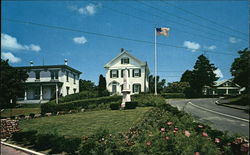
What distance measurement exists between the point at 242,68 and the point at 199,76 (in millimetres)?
560

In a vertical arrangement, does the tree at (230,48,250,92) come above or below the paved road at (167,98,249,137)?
above

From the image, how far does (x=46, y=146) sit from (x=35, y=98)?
17.2 metres

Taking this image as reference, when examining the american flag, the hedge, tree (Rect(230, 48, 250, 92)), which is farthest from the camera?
the hedge

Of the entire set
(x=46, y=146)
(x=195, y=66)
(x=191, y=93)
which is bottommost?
(x=46, y=146)

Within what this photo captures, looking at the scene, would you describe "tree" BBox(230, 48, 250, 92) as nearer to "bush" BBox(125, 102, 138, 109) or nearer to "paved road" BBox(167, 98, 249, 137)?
"paved road" BBox(167, 98, 249, 137)

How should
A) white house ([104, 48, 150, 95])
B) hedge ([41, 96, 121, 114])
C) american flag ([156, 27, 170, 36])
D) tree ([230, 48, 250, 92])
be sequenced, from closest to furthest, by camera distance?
1. tree ([230, 48, 250, 92])
2. american flag ([156, 27, 170, 36])
3. white house ([104, 48, 150, 95])
4. hedge ([41, 96, 121, 114])

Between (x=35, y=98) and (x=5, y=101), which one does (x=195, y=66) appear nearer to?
(x=35, y=98)

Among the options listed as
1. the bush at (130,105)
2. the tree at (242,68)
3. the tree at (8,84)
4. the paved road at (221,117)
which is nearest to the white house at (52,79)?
the tree at (8,84)

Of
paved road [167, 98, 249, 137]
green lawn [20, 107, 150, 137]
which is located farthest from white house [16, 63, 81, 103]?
paved road [167, 98, 249, 137]

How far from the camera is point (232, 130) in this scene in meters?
1.63

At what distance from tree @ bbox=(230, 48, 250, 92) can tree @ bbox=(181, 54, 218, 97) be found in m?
0.21

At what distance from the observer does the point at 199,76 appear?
2244 mm

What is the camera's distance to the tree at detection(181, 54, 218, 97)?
2057mm

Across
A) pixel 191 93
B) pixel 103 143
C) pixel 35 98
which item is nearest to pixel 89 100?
pixel 35 98
